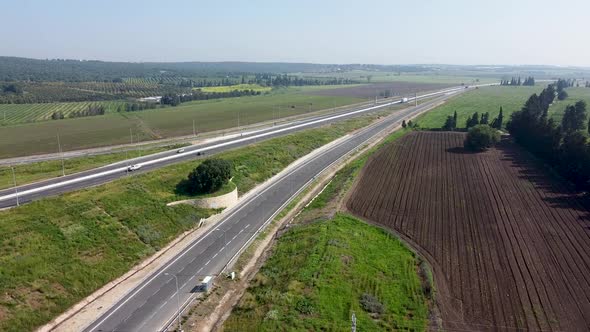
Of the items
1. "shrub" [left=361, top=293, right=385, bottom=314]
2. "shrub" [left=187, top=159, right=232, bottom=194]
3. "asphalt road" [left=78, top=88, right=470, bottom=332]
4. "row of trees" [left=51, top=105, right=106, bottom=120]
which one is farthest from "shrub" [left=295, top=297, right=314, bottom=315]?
"row of trees" [left=51, top=105, right=106, bottom=120]

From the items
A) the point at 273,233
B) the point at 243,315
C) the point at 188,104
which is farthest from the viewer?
the point at 188,104

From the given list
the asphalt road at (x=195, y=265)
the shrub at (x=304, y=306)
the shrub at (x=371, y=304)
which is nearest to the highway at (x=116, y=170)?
the asphalt road at (x=195, y=265)

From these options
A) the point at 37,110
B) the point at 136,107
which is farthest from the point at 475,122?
the point at 37,110

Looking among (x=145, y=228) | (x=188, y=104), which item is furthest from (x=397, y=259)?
(x=188, y=104)

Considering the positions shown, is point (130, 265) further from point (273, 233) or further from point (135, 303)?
point (273, 233)

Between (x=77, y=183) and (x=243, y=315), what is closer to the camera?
(x=243, y=315)

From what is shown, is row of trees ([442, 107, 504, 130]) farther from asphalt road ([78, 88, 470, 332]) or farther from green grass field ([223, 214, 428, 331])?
green grass field ([223, 214, 428, 331])
